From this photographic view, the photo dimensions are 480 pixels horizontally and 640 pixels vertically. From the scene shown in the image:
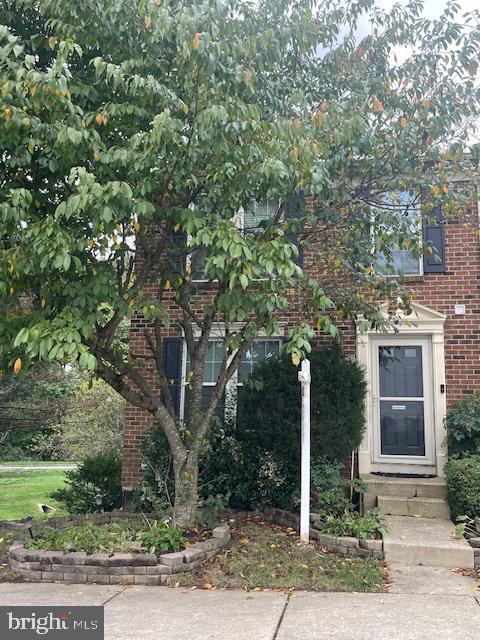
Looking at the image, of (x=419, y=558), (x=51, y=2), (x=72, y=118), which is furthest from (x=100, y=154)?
(x=419, y=558)

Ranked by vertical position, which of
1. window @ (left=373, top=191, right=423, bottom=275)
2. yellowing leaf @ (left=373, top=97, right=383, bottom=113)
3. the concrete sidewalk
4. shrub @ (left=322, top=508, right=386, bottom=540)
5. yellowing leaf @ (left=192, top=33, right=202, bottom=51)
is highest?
yellowing leaf @ (left=373, top=97, right=383, bottom=113)

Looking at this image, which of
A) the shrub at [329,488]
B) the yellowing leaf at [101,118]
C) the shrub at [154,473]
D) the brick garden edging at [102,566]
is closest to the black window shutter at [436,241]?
the shrub at [329,488]

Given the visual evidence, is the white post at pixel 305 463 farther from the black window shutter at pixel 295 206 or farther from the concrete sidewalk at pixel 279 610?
the black window shutter at pixel 295 206

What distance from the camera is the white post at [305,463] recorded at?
21.3 feet

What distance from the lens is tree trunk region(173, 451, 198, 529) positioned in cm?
660

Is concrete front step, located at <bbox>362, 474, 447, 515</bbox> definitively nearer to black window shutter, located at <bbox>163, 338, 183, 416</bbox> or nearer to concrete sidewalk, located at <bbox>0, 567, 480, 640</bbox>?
concrete sidewalk, located at <bbox>0, 567, 480, 640</bbox>

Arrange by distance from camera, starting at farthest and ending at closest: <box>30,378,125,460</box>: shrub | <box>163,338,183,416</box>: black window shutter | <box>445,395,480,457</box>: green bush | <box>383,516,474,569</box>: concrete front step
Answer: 1. <box>30,378,125,460</box>: shrub
2. <box>163,338,183,416</box>: black window shutter
3. <box>445,395,480,457</box>: green bush
4. <box>383,516,474,569</box>: concrete front step

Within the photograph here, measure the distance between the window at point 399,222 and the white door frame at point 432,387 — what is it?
75 cm

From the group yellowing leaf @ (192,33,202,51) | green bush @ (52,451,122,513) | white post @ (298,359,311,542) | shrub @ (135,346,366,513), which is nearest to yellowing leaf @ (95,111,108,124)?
yellowing leaf @ (192,33,202,51)

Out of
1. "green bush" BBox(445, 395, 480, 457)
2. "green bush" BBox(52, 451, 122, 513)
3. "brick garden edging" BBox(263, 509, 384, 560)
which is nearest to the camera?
"brick garden edging" BBox(263, 509, 384, 560)

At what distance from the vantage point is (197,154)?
552 cm

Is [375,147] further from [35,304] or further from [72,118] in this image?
[35,304]

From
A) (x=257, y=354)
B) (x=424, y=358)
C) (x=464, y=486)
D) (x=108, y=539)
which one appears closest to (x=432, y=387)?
(x=424, y=358)

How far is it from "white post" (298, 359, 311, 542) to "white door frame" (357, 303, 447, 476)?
1.76 m
